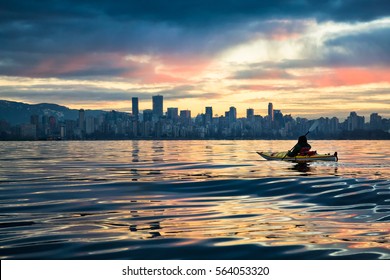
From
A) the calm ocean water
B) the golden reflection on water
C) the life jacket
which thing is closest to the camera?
the calm ocean water

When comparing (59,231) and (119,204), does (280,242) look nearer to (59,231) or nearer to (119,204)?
(59,231)

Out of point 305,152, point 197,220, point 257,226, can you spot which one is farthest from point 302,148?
point 257,226

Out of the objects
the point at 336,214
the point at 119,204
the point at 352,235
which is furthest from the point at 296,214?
the point at 119,204

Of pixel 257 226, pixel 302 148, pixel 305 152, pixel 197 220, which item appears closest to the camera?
pixel 257 226

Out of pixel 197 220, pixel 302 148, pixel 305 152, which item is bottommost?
pixel 197 220

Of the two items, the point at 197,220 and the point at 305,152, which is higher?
the point at 305,152

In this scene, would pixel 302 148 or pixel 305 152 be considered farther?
Result: pixel 302 148

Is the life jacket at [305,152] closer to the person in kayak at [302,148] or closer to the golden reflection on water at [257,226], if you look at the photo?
the person in kayak at [302,148]

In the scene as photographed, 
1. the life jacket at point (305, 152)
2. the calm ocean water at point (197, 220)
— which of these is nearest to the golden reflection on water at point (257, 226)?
the calm ocean water at point (197, 220)

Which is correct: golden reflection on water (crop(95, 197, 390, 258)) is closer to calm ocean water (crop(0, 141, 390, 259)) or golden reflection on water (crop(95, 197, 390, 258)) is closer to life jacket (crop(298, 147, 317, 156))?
calm ocean water (crop(0, 141, 390, 259))

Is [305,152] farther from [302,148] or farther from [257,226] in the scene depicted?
[257,226]

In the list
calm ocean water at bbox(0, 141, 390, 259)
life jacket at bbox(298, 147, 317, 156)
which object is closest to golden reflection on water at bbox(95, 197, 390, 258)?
calm ocean water at bbox(0, 141, 390, 259)

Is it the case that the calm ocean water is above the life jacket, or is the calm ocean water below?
below
